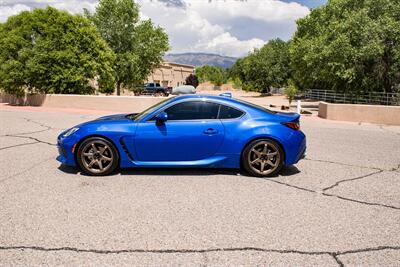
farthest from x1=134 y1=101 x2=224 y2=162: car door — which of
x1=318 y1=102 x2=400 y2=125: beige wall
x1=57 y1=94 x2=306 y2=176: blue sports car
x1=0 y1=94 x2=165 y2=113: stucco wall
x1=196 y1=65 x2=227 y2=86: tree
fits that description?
x1=196 y1=65 x2=227 y2=86: tree

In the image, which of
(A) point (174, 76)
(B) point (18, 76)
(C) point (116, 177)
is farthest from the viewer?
(A) point (174, 76)

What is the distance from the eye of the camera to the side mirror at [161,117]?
19.0 feet

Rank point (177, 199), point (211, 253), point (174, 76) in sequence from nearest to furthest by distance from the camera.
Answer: point (211, 253), point (177, 199), point (174, 76)

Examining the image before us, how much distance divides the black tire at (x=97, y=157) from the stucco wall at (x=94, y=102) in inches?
498

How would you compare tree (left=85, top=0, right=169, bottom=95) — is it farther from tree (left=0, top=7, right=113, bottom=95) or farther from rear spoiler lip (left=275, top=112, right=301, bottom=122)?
rear spoiler lip (left=275, top=112, right=301, bottom=122)

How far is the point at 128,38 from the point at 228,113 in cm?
2917

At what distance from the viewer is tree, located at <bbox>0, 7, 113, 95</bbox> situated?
21.9 m

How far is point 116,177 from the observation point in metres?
5.89

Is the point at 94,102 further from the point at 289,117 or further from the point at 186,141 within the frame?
the point at 289,117

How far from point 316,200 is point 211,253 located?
83.7 inches

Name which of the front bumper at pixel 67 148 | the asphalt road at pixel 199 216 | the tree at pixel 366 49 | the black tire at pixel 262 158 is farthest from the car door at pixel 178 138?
the tree at pixel 366 49

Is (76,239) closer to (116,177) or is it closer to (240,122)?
(116,177)

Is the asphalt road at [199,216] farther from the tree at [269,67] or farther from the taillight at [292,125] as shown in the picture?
the tree at [269,67]

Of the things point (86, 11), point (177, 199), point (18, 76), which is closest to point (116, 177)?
point (177, 199)
